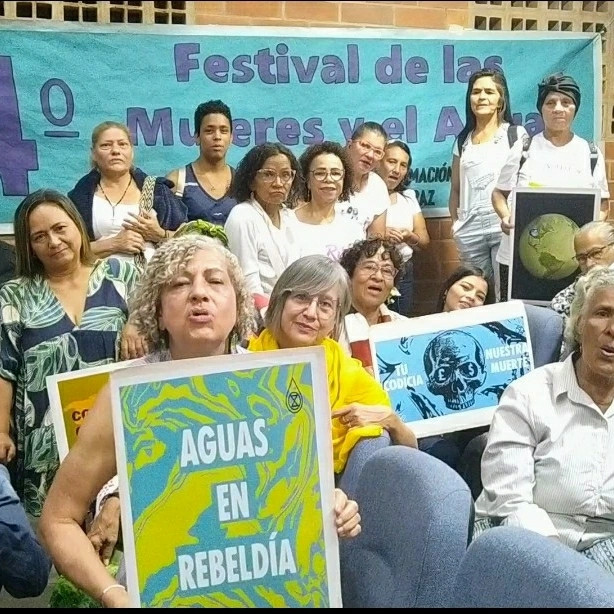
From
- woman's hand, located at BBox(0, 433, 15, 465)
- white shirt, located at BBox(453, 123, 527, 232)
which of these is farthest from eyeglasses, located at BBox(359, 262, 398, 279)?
woman's hand, located at BBox(0, 433, 15, 465)

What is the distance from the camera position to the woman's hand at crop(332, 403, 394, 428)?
6.86 ft

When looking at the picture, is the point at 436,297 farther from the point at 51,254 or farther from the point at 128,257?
the point at 51,254

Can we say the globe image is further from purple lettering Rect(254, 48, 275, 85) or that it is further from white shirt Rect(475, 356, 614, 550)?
white shirt Rect(475, 356, 614, 550)

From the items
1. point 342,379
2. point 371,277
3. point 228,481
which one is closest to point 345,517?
point 228,481

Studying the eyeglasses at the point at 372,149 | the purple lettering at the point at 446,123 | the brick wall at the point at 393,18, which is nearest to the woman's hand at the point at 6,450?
the brick wall at the point at 393,18

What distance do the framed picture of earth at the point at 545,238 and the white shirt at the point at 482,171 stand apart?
106mm

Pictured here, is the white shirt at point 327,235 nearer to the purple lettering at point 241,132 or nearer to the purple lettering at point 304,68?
the purple lettering at point 241,132

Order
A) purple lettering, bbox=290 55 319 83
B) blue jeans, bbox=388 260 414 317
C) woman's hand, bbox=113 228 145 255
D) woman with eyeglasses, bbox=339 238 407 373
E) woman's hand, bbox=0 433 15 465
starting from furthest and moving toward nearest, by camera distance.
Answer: blue jeans, bbox=388 260 414 317 < purple lettering, bbox=290 55 319 83 < woman with eyeglasses, bbox=339 238 407 373 < woman's hand, bbox=113 228 145 255 < woman's hand, bbox=0 433 15 465

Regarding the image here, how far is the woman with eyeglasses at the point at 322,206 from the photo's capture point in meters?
2.95

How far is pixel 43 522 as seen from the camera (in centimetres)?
129

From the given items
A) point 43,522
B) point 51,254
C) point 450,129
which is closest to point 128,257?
point 51,254

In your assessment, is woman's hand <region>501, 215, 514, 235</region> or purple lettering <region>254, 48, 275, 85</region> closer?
purple lettering <region>254, 48, 275, 85</region>

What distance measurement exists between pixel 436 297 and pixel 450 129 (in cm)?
63

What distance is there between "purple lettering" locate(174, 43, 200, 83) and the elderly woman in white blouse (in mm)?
1532
